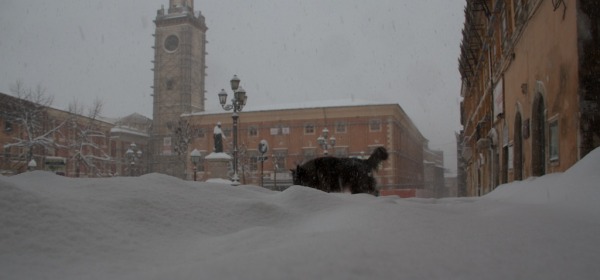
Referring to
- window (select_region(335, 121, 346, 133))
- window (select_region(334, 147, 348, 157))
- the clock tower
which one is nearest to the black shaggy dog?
window (select_region(334, 147, 348, 157))

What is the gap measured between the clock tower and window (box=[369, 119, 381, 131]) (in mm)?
27935

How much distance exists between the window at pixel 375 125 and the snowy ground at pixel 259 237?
48.9 m

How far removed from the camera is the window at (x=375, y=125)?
52.2 metres

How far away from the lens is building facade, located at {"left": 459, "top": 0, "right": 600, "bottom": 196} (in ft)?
20.7

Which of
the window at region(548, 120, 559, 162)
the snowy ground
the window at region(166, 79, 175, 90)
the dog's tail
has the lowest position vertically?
the snowy ground

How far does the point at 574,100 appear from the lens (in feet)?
21.7

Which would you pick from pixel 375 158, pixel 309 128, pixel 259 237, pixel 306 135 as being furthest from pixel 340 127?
pixel 259 237

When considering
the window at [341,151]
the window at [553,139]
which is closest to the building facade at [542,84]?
the window at [553,139]

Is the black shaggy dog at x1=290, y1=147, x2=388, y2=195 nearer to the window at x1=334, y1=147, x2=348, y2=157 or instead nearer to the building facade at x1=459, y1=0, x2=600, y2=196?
the building facade at x1=459, y1=0, x2=600, y2=196

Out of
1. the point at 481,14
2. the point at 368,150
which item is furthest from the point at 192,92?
the point at 481,14

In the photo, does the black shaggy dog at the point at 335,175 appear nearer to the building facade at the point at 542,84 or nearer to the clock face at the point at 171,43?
the building facade at the point at 542,84

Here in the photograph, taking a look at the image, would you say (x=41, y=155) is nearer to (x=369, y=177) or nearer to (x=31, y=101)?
(x=31, y=101)

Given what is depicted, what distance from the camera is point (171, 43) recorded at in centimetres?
7162

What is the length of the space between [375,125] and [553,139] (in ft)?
146
